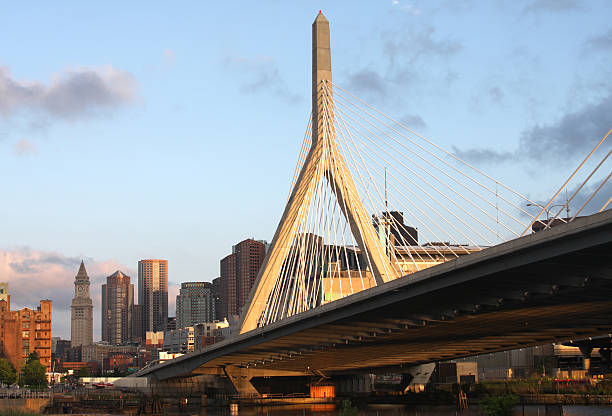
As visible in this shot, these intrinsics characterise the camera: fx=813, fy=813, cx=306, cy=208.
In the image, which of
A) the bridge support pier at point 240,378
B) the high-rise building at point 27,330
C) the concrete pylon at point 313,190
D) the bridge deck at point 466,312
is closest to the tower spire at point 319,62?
the concrete pylon at point 313,190

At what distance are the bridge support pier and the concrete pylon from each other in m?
23.6

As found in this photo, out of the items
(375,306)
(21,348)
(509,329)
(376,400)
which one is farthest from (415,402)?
(21,348)

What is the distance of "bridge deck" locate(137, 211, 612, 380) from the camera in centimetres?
3014

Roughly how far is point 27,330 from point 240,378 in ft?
251

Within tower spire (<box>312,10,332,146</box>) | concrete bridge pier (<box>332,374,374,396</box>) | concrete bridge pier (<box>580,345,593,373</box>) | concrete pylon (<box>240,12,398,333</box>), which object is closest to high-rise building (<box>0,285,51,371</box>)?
concrete bridge pier (<box>332,374,374,396</box>)

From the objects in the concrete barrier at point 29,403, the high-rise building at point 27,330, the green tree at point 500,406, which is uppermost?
the high-rise building at point 27,330

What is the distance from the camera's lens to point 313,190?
54781mm

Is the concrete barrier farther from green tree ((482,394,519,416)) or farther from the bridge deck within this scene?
green tree ((482,394,519,416))

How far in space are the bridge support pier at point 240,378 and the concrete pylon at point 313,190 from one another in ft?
77.3

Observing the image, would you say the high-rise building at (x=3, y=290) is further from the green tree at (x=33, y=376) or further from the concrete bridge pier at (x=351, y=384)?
the concrete bridge pier at (x=351, y=384)

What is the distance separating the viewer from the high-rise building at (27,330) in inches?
5517

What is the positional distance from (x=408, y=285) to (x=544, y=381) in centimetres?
4115

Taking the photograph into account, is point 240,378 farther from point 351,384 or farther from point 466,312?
point 466,312

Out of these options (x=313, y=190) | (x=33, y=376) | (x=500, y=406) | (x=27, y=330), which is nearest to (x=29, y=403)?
(x=313, y=190)
